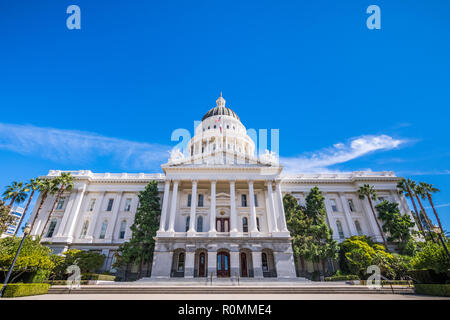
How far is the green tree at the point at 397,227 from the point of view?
28.4 metres

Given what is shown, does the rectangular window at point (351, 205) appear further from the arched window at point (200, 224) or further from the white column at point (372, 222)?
the arched window at point (200, 224)

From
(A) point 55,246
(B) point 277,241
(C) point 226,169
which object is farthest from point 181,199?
(A) point 55,246

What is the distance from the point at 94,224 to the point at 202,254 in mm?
17458

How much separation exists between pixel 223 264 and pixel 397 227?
917 inches

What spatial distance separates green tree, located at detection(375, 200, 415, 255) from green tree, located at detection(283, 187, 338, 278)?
8455 millimetres

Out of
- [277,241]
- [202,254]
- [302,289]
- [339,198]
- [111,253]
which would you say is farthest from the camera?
[339,198]

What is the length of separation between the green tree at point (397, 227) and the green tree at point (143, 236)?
31.3 m

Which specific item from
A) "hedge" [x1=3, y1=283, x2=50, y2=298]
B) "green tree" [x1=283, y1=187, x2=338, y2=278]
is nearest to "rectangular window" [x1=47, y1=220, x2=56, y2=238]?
"hedge" [x1=3, y1=283, x2=50, y2=298]

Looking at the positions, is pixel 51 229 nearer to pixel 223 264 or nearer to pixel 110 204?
pixel 110 204

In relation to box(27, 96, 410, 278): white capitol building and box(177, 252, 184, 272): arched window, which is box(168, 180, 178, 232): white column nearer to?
box(27, 96, 410, 278): white capitol building

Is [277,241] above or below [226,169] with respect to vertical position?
below

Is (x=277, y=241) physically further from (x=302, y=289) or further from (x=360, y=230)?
(x=360, y=230)

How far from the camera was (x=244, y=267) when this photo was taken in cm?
A: 2845

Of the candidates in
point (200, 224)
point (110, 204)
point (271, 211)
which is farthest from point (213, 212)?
point (110, 204)
